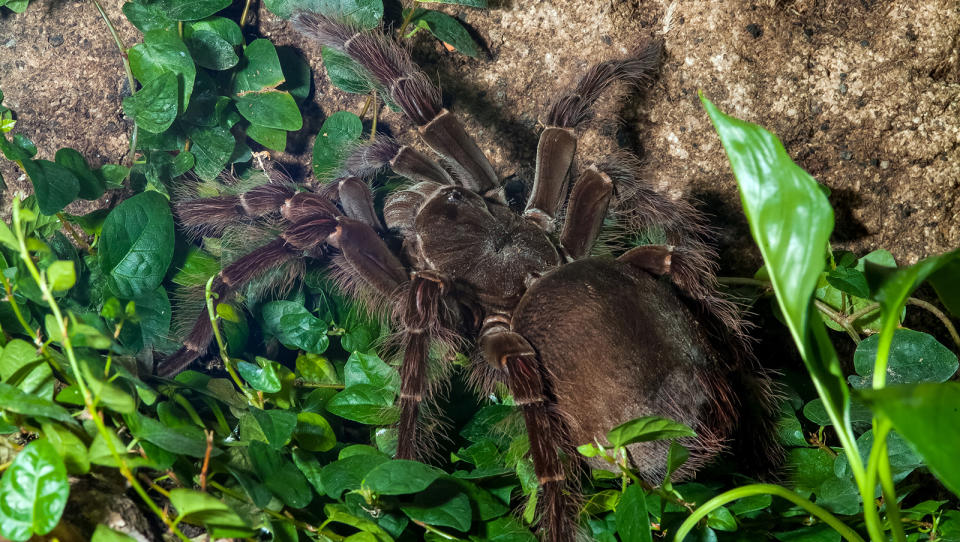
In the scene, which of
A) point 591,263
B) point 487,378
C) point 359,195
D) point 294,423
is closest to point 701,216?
point 591,263

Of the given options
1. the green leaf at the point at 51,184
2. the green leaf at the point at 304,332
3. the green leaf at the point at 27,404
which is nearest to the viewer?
the green leaf at the point at 27,404

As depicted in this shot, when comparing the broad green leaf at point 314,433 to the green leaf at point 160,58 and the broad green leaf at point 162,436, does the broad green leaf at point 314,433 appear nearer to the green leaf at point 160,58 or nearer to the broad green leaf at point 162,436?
the broad green leaf at point 162,436

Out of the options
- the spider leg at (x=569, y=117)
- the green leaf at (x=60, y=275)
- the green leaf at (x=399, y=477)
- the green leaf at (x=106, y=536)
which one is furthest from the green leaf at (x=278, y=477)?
the spider leg at (x=569, y=117)

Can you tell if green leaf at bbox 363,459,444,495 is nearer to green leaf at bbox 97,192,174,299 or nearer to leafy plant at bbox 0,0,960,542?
leafy plant at bbox 0,0,960,542

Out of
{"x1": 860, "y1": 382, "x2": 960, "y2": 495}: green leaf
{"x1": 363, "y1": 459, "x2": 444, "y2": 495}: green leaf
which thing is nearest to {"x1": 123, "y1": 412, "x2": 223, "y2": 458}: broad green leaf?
{"x1": 363, "y1": 459, "x2": 444, "y2": 495}: green leaf

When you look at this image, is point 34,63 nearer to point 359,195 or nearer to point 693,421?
point 359,195

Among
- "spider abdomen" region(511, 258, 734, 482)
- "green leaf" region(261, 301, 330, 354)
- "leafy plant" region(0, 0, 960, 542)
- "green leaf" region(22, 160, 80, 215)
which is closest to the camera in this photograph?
"leafy plant" region(0, 0, 960, 542)
